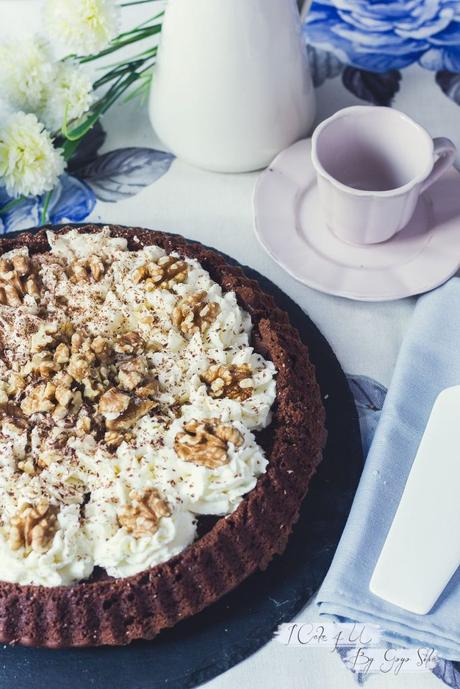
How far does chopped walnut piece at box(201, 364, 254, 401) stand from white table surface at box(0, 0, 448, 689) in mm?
280

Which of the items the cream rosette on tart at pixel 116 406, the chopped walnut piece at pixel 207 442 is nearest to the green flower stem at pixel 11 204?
the cream rosette on tart at pixel 116 406

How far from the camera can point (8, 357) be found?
137 centimetres

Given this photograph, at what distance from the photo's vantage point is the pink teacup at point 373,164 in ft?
4.96

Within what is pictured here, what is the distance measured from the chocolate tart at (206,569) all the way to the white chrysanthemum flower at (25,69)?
2.16ft

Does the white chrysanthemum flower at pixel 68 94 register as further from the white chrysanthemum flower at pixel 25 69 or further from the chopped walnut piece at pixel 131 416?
the chopped walnut piece at pixel 131 416

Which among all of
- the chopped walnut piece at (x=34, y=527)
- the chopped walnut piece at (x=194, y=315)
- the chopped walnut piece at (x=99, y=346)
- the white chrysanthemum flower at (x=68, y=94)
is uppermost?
the white chrysanthemum flower at (x=68, y=94)

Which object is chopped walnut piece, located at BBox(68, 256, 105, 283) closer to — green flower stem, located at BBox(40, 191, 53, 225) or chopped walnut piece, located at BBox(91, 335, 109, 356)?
chopped walnut piece, located at BBox(91, 335, 109, 356)

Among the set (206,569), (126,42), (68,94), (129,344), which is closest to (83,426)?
(129,344)

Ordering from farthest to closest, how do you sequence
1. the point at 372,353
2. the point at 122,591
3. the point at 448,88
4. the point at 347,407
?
the point at 448,88, the point at 372,353, the point at 347,407, the point at 122,591

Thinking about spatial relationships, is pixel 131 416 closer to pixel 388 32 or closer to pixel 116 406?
pixel 116 406

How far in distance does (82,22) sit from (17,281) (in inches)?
18.9

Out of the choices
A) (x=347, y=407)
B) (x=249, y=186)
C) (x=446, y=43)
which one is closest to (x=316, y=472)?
(x=347, y=407)

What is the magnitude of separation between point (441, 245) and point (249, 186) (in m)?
0.39

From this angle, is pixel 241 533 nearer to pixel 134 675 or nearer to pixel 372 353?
pixel 134 675
